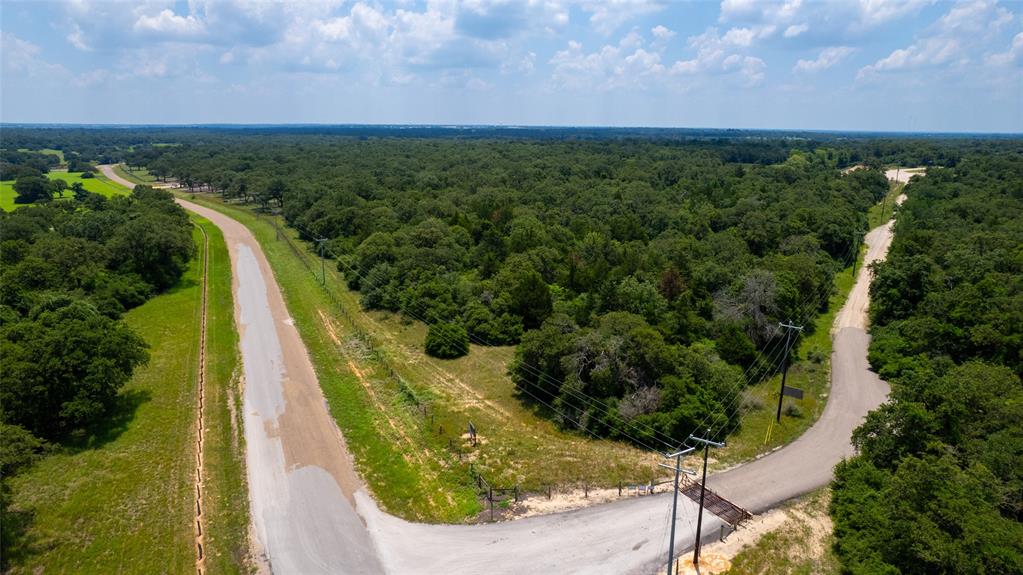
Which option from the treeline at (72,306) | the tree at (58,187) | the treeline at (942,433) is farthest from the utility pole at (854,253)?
the tree at (58,187)

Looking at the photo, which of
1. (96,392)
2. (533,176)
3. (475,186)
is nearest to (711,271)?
(96,392)

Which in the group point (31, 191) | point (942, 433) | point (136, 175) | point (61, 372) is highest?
point (31, 191)

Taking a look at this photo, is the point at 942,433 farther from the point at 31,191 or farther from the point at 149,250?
the point at 31,191

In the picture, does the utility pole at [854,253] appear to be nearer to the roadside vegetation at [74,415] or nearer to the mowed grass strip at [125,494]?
the mowed grass strip at [125,494]

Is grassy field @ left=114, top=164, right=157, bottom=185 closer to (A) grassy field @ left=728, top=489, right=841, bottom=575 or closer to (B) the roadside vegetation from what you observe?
(B) the roadside vegetation

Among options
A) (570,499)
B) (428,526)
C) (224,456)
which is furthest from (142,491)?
(570,499)

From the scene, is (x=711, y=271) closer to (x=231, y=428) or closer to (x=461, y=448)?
(x=461, y=448)
